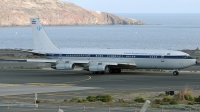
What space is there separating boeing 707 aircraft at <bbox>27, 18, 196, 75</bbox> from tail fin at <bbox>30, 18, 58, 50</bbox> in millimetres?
137

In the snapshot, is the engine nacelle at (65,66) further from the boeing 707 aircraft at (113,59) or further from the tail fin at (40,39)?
the tail fin at (40,39)

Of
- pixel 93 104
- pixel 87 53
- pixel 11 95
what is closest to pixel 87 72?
pixel 87 53

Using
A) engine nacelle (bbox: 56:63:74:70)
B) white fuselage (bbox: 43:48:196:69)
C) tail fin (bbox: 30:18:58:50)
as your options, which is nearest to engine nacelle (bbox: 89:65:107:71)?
white fuselage (bbox: 43:48:196:69)

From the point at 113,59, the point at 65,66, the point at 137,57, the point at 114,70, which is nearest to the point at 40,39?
the point at 65,66

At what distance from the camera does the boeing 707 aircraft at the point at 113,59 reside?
6650 cm

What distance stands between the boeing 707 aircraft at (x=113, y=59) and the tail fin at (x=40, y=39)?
137 millimetres

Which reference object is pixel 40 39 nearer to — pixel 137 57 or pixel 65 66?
pixel 65 66

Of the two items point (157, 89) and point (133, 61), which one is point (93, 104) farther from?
point (133, 61)

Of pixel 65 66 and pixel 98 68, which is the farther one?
pixel 98 68

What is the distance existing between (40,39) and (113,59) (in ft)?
33.8

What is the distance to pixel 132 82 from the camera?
58469mm

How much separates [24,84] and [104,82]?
27.2 ft

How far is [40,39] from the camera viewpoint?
72.3 meters

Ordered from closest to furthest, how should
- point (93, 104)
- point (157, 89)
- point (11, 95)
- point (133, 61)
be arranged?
point (93, 104), point (11, 95), point (157, 89), point (133, 61)
